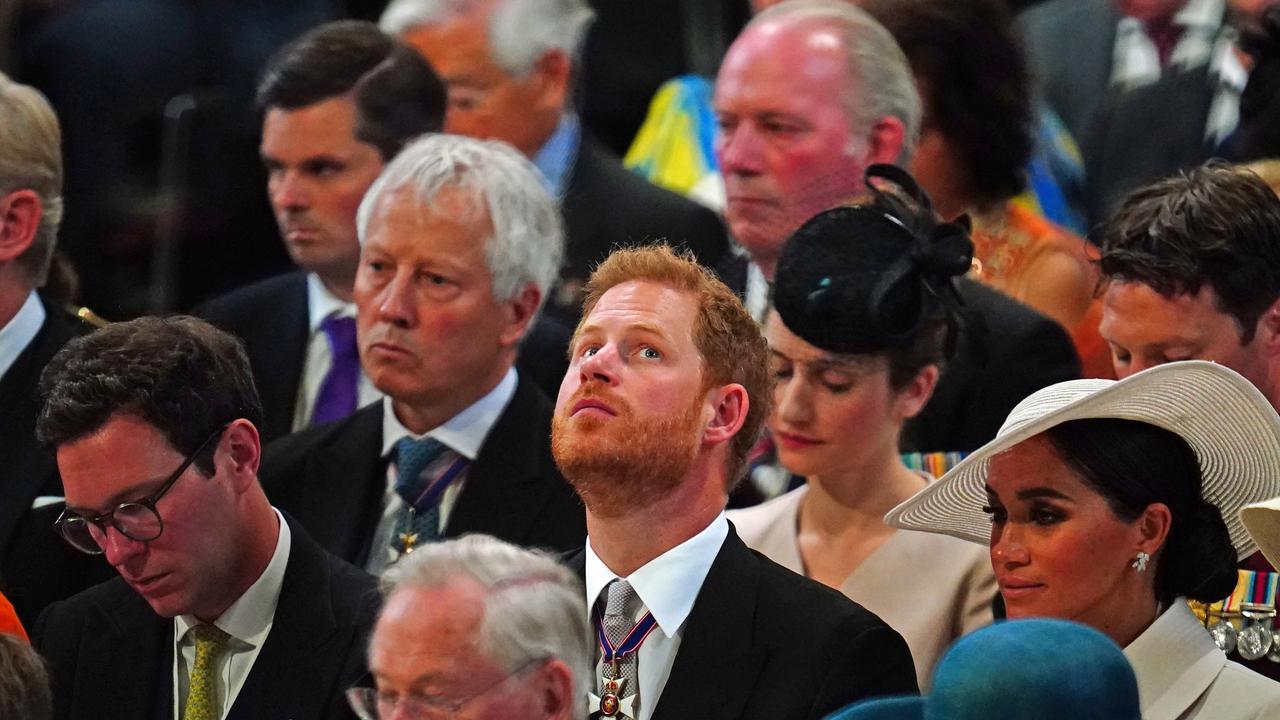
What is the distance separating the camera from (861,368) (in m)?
4.75

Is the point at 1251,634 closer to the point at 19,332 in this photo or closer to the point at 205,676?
the point at 205,676

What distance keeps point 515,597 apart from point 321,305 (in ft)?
7.92

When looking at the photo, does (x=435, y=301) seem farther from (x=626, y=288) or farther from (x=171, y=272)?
(x=171, y=272)

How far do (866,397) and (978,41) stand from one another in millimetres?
1345

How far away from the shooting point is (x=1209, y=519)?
3994 millimetres

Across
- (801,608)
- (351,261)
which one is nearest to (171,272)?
(351,261)

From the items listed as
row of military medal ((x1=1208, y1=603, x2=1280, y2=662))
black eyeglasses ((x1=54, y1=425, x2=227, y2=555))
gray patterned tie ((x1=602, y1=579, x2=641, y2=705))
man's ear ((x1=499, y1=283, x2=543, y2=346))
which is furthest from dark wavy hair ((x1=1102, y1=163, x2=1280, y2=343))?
black eyeglasses ((x1=54, y1=425, x2=227, y2=555))

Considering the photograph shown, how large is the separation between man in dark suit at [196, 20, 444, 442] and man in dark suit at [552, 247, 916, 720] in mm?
1558

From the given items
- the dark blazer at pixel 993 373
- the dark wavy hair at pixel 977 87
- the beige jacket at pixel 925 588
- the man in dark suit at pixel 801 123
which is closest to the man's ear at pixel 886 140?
the man in dark suit at pixel 801 123

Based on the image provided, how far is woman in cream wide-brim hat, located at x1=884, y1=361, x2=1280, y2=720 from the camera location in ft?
12.9

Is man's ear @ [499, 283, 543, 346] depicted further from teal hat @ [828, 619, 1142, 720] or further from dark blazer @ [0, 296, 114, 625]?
teal hat @ [828, 619, 1142, 720]

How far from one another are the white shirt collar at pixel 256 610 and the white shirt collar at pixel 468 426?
71 cm

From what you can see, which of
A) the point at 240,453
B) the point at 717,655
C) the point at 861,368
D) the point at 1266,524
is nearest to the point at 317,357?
the point at 240,453

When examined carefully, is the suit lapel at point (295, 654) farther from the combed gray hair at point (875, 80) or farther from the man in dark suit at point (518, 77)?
the man in dark suit at point (518, 77)
